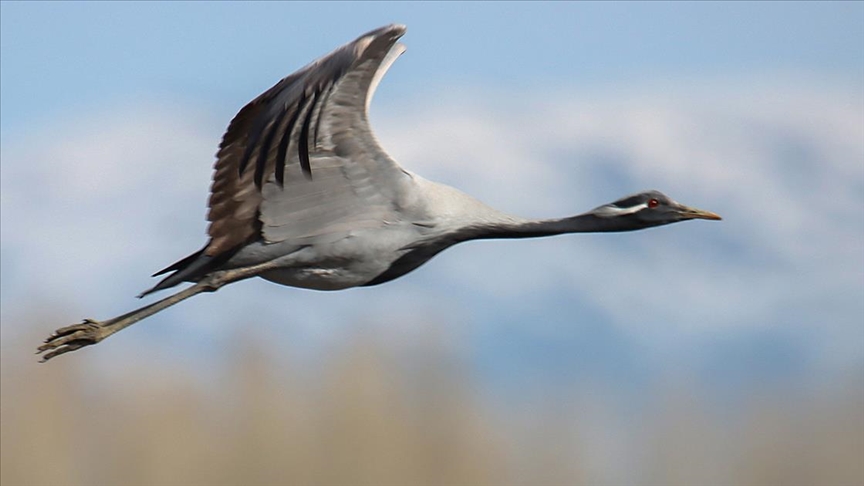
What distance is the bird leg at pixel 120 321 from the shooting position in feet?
47.0

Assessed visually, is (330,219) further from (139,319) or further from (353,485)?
(353,485)

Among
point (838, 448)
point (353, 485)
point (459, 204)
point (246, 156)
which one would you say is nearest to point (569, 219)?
point (459, 204)

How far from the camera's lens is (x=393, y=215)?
14125 millimetres

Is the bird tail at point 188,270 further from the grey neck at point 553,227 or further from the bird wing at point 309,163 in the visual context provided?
the grey neck at point 553,227

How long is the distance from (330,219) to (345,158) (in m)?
0.55

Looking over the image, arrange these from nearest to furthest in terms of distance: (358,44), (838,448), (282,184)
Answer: (358,44), (282,184), (838,448)

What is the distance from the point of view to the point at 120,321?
1459 centimetres

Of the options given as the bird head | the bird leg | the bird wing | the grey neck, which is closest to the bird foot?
the bird leg

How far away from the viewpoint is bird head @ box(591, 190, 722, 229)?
14.4 m

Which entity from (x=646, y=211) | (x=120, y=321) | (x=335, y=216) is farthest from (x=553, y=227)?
(x=120, y=321)

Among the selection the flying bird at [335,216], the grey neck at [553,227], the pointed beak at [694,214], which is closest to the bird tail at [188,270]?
the flying bird at [335,216]

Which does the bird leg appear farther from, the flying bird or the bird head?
the bird head

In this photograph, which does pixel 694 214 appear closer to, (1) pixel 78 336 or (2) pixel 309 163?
(2) pixel 309 163

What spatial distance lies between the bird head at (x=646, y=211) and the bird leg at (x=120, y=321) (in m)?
2.72
